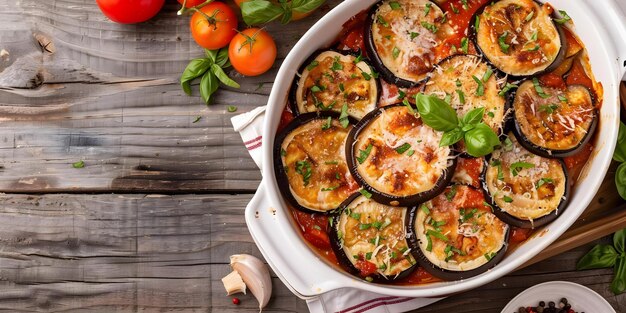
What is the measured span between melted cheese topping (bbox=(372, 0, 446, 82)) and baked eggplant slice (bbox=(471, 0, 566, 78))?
22 cm

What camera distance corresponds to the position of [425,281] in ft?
10.2

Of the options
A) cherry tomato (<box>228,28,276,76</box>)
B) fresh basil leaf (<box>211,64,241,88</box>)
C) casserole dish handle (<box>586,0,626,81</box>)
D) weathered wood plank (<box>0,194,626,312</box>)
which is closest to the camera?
casserole dish handle (<box>586,0,626,81</box>)

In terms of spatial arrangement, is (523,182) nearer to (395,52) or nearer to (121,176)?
(395,52)

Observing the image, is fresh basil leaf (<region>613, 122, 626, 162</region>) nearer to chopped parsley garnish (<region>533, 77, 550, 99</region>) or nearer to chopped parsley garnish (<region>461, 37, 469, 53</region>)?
chopped parsley garnish (<region>533, 77, 550, 99</region>)

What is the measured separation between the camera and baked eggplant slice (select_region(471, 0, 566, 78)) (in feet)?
10.0

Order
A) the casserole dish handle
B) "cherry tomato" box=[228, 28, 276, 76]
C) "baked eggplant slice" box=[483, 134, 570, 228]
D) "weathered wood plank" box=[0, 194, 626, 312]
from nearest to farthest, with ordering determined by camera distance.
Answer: the casserole dish handle, "baked eggplant slice" box=[483, 134, 570, 228], "cherry tomato" box=[228, 28, 276, 76], "weathered wood plank" box=[0, 194, 626, 312]

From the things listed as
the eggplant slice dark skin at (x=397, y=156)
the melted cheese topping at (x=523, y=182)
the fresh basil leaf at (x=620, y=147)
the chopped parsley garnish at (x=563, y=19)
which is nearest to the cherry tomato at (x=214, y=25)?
the eggplant slice dark skin at (x=397, y=156)

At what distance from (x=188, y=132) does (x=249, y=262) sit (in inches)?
30.0

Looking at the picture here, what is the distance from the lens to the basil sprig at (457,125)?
2787 millimetres

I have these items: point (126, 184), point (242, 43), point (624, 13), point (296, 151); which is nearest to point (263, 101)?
point (242, 43)

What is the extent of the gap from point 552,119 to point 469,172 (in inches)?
17.6

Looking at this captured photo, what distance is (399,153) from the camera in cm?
296

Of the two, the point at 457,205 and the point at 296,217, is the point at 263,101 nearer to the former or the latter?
the point at 296,217

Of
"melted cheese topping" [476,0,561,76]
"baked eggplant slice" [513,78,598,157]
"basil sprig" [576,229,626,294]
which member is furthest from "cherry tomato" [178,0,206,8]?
"basil sprig" [576,229,626,294]
